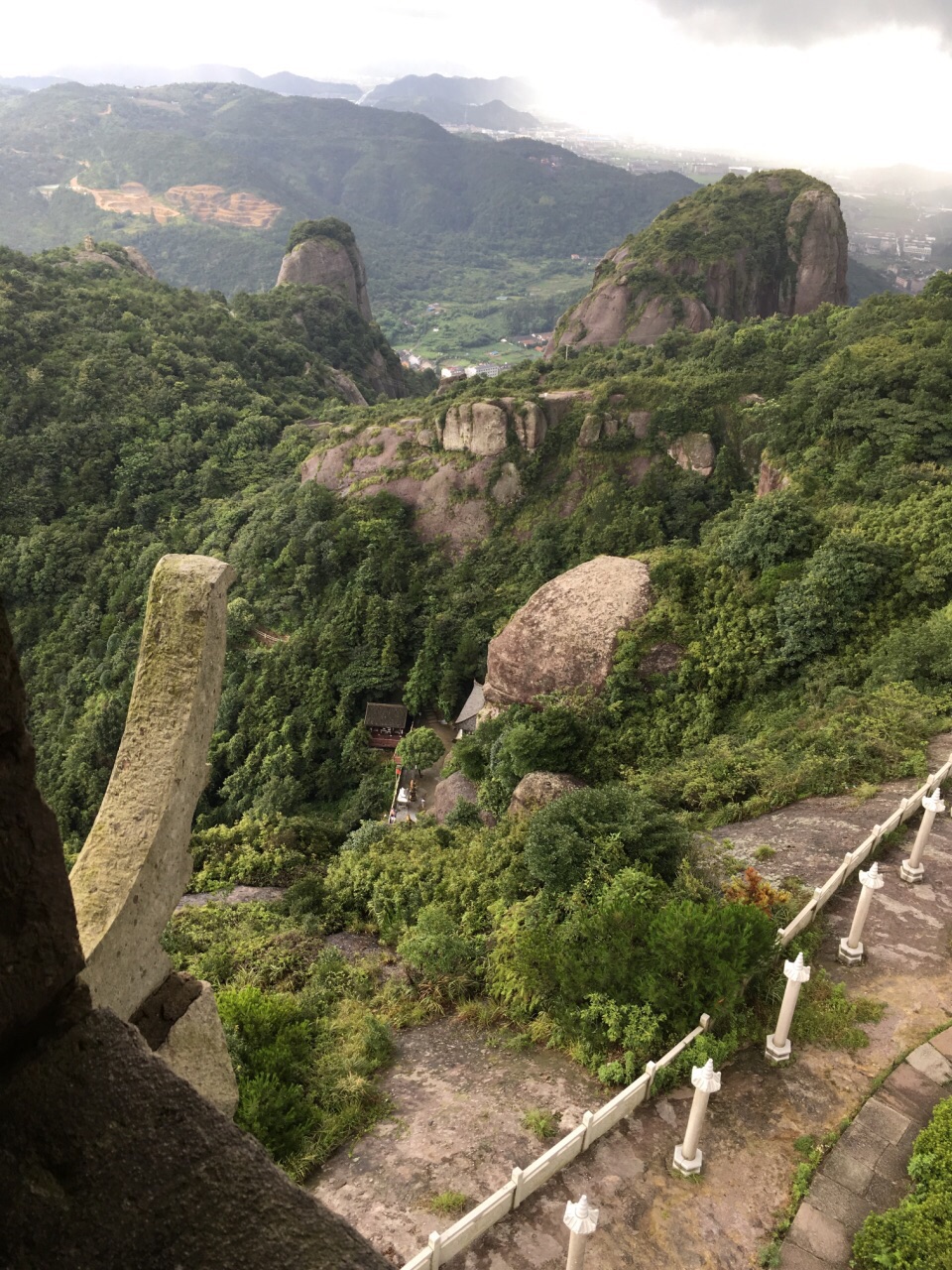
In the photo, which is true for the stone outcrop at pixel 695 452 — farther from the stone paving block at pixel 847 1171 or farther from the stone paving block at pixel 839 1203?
the stone paving block at pixel 839 1203

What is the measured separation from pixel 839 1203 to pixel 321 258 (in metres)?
80.9

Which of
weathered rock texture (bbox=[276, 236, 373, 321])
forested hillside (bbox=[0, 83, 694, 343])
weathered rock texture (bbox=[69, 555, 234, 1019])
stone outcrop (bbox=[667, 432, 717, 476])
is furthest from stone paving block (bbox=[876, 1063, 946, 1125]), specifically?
forested hillside (bbox=[0, 83, 694, 343])

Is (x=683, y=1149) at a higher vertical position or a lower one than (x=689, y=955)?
lower

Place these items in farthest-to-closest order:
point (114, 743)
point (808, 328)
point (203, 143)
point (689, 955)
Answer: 1. point (203, 143)
2. point (808, 328)
3. point (114, 743)
4. point (689, 955)

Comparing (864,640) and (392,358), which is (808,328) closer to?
(864,640)

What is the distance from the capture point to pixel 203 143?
168m

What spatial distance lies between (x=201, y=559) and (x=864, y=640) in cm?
1589

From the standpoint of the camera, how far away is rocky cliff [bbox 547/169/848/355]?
51.2 m

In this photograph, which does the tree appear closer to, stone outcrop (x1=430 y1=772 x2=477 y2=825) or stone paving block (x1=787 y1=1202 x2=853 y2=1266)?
stone outcrop (x1=430 y1=772 x2=477 y2=825)

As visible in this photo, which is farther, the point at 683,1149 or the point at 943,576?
the point at 943,576

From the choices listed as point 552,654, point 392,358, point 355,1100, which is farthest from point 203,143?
point 355,1100

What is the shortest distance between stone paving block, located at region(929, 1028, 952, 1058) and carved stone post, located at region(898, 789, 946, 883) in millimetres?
2442

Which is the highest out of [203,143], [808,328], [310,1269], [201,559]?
[203,143]

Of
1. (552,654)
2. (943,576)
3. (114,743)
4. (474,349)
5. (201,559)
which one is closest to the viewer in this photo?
(201,559)
